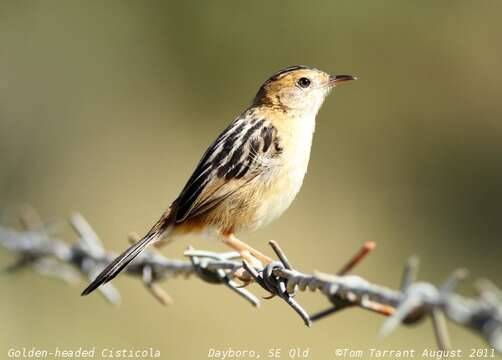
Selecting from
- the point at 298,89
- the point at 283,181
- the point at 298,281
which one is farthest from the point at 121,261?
the point at 298,89

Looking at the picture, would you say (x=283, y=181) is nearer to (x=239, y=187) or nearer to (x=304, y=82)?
(x=239, y=187)

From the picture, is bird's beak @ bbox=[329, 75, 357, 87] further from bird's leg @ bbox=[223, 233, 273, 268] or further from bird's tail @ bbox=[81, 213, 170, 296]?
bird's tail @ bbox=[81, 213, 170, 296]

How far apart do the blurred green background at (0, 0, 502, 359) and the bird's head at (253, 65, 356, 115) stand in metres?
2.40

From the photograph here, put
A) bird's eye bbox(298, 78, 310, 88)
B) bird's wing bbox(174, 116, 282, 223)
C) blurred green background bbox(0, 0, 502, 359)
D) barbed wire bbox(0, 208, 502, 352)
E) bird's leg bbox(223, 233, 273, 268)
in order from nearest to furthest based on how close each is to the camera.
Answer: barbed wire bbox(0, 208, 502, 352)
bird's leg bbox(223, 233, 273, 268)
bird's wing bbox(174, 116, 282, 223)
bird's eye bbox(298, 78, 310, 88)
blurred green background bbox(0, 0, 502, 359)

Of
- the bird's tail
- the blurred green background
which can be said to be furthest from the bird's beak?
the blurred green background

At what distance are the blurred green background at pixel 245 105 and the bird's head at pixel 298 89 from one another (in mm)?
2399

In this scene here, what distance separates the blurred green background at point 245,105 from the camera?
27.5 feet

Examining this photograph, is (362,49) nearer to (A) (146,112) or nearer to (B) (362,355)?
(A) (146,112)

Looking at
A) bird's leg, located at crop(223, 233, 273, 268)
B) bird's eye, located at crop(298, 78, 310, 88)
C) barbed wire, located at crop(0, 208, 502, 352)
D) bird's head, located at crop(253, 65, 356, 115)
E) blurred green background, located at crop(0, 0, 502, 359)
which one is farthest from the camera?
blurred green background, located at crop(0, 0, 502, 359)

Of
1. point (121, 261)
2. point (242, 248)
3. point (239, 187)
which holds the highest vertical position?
point (239, 187)

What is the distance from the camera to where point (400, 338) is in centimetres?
636

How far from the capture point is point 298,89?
5422mm

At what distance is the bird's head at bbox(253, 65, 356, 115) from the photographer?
531 centimetres

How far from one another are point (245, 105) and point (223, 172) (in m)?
5.58
